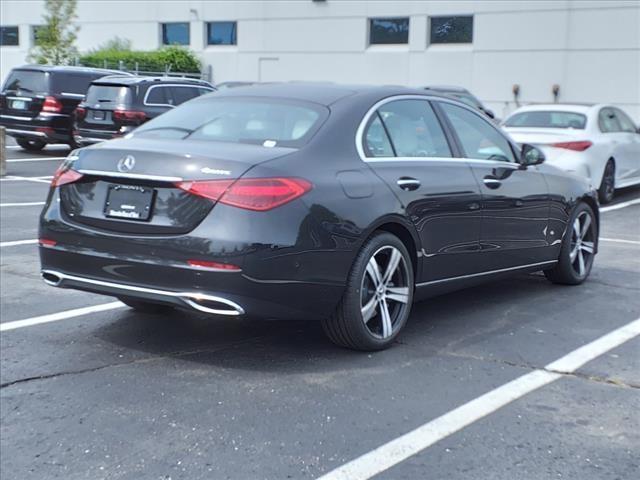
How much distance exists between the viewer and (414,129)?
5.94 m

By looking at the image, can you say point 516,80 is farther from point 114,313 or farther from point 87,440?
point 87,440

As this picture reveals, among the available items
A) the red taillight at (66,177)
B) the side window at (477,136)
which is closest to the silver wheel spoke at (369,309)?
the side window at (477,136)

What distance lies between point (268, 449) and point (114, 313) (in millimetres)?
2583

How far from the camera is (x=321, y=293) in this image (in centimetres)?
499

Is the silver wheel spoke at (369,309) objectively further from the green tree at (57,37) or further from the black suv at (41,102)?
the green tree at (57,37)

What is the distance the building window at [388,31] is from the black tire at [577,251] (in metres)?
27.0

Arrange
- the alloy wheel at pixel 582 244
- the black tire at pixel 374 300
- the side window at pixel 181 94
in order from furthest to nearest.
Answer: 1. the side window at pixel 181 94
2. the alloy wheel at pixel 582 244
3. the black tire at pixel 374 300

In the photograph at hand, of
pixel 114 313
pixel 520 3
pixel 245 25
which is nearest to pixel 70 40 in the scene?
pixel 245 25

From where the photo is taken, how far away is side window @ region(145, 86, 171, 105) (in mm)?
17391

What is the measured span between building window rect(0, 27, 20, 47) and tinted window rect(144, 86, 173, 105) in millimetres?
31075

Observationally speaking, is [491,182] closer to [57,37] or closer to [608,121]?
[608,121]

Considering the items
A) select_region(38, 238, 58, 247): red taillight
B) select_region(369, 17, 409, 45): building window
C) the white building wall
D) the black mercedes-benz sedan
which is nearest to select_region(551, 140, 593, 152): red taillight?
the black mercedes-benz sedan

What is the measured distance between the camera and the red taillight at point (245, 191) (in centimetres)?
471

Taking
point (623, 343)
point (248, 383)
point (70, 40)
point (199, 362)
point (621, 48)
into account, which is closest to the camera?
point (248, 383)
